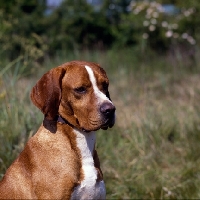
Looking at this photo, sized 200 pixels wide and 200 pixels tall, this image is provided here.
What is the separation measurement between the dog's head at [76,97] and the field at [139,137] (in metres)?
1.54

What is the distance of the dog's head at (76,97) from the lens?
387 centimetres

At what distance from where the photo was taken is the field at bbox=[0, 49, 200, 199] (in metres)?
5.66

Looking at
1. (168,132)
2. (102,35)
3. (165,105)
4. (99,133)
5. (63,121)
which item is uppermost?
(63,121)

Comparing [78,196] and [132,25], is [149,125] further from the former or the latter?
[132,25]

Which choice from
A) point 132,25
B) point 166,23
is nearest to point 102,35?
point 132,25

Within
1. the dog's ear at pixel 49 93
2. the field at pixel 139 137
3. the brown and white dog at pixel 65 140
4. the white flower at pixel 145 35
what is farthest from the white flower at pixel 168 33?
the dog's ear at pixel 49 93

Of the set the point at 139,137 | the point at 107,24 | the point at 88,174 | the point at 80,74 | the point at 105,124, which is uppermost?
the point at 80,74

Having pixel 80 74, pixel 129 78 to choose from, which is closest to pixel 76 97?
pixel 80 74

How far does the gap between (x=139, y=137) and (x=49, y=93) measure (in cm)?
322

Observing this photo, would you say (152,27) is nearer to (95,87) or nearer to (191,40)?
(191,40)

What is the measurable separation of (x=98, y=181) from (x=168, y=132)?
3.37 m

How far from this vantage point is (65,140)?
157 inches

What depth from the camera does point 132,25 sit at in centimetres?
1395

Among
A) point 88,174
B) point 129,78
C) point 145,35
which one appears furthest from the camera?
point 145,35
